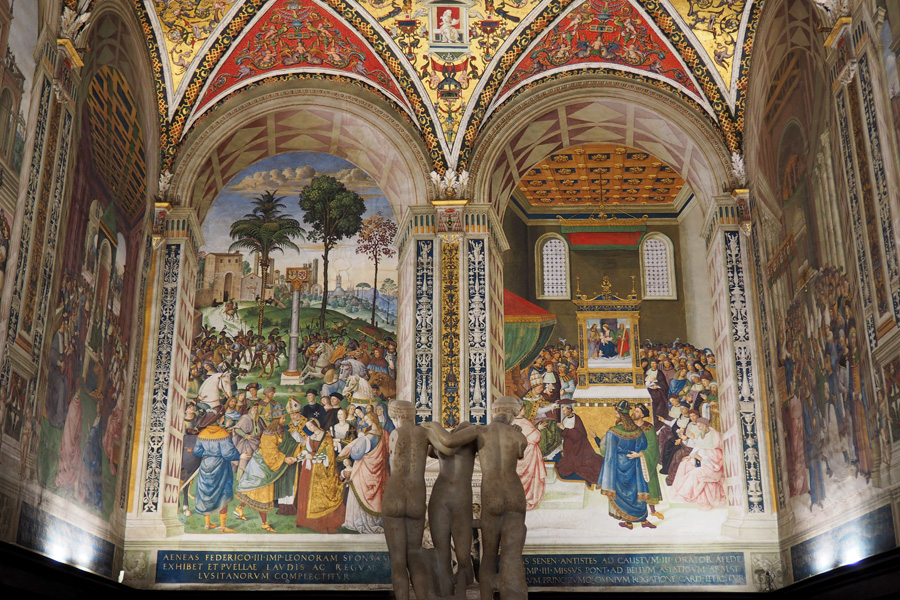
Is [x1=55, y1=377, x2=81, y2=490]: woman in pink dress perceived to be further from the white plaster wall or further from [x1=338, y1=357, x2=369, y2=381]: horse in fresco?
the white plaster wall

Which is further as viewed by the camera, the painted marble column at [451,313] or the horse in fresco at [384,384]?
the horse in fresco at [384,384]

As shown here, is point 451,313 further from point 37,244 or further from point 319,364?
point 37,244

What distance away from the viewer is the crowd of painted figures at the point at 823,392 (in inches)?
403

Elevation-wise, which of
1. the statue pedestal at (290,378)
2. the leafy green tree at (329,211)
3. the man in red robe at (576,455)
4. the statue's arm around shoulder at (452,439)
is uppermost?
the leafy green tree at (329,211)

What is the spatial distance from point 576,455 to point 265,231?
5.32 meters

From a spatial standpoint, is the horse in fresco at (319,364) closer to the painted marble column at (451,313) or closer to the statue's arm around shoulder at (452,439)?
the painted marble column at (451,313)

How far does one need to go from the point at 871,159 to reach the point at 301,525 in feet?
26.0

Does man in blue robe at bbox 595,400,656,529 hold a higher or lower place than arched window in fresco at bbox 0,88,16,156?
lower

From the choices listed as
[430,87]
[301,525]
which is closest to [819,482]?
[301,525]

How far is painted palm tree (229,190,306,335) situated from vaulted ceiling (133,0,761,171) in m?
1.38

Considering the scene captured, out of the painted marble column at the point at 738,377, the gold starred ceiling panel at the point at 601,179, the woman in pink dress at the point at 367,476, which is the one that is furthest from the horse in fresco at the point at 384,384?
the painted marble column at the point at 738,377

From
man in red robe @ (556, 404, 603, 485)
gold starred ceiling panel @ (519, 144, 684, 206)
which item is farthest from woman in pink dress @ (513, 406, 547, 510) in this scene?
gold starred ceiling panel @ (519, 144, 684, 206)

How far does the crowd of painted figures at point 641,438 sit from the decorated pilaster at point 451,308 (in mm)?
826

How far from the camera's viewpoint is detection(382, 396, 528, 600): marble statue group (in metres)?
10.2
